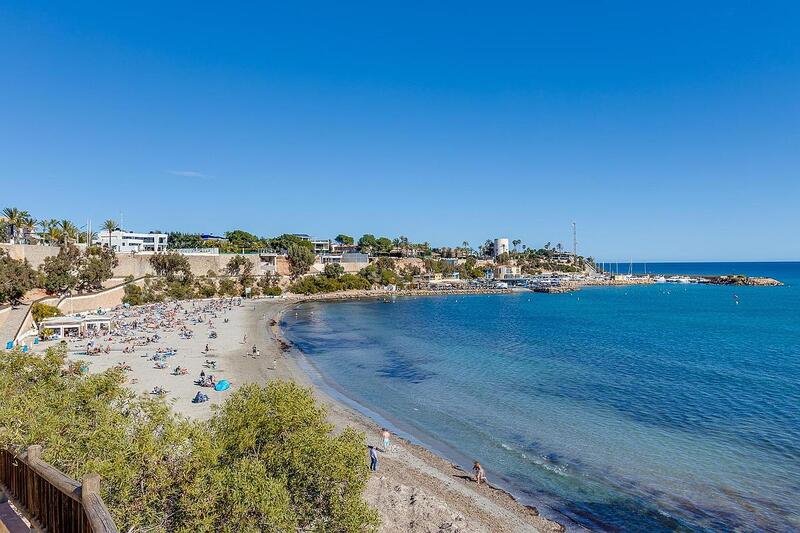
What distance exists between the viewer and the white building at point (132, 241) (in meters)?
105

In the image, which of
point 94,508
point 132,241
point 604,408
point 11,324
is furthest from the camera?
point 132,241

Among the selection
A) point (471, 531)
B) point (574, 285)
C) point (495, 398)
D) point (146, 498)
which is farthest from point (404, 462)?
point (574, 285)

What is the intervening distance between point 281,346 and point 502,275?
13430cm

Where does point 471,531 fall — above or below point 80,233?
below

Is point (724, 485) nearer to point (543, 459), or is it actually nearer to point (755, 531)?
point (755, 531)

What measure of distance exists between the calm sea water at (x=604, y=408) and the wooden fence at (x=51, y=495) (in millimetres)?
16165

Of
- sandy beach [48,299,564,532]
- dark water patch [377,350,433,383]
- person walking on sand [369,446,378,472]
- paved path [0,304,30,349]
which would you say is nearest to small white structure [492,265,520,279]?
sandy beach [48,299,564,532]

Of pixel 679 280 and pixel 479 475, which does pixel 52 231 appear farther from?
pixel 679 280

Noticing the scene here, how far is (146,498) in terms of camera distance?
8.27m

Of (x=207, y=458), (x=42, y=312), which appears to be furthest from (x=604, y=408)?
A: (x=42, y=312)

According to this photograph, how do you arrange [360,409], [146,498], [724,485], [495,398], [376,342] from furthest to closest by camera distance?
1. [376,342]
2. [495,398]
3. [360,409]
4. [724,485]
5. [146,498]

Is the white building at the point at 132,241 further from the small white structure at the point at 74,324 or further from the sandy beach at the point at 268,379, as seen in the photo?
the small white structure at the point at 74,324

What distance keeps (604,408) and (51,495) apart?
1181 inches

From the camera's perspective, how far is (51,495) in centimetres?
621
